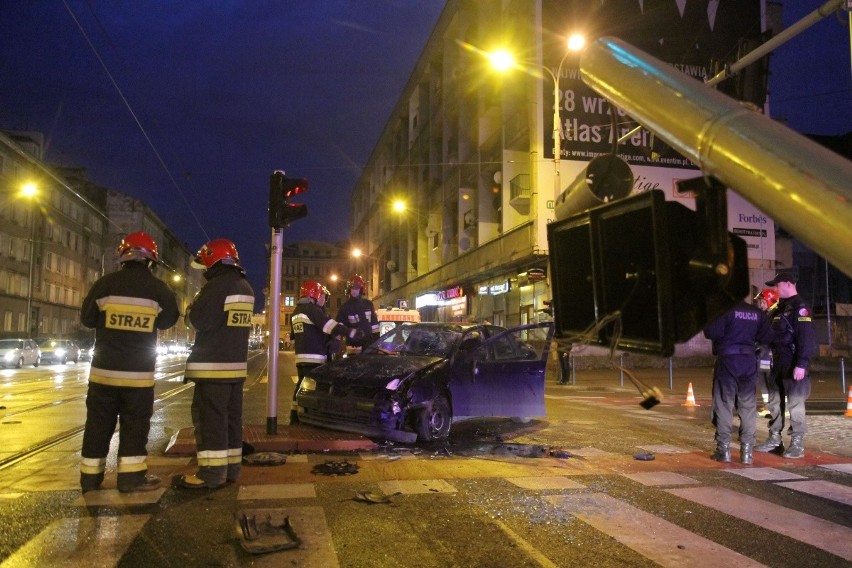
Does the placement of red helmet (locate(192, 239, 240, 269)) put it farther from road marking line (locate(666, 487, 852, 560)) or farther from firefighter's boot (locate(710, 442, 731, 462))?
firefighter's boot (locate(710, 442, 731, 462))

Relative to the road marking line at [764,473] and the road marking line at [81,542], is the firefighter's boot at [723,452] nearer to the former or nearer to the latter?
the road marking line at [764,473]

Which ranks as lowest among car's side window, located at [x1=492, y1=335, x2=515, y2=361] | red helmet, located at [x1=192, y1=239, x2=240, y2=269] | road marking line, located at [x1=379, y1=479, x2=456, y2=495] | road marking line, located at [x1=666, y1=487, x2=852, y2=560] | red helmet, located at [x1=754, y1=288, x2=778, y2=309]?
road marking line, located at [x1=666, y1=487, x2=852, y2=560]

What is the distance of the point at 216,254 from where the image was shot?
5.76 m

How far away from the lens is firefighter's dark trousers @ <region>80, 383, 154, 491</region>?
5055mm

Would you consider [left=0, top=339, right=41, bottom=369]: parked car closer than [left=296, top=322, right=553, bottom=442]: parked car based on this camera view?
No

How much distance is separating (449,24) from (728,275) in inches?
1379

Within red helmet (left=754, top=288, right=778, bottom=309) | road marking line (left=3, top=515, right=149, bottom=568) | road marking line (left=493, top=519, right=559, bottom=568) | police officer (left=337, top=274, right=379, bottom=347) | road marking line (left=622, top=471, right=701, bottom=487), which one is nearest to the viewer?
road marking line (left=3, top=515, right=149, bottom=568)

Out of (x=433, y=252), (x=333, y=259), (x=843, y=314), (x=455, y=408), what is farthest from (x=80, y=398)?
(x=333, y=259)

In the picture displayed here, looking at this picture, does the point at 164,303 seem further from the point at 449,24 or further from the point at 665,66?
the point at 449,24

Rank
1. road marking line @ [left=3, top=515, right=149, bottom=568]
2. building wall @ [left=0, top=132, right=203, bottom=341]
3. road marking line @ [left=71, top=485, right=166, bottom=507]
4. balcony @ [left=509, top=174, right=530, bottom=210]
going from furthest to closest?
building wall @ [left=0, top=132, right=203, bottom=341], balcony @ [left=509, top=174, right=530, bottom=210], road marking line @ [left=71, top=485, right=166, bottom=507], road marking line @ [left=3, top=515, right=149, bottom=568]

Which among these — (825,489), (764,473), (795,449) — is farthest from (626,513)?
(795,449)

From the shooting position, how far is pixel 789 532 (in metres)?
4.50

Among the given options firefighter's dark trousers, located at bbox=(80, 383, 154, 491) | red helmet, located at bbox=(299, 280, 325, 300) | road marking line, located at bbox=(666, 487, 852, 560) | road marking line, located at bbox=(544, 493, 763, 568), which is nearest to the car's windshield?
red helmet, located at bbox=(299, 280, 325, 300)

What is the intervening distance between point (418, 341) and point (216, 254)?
152 inches
